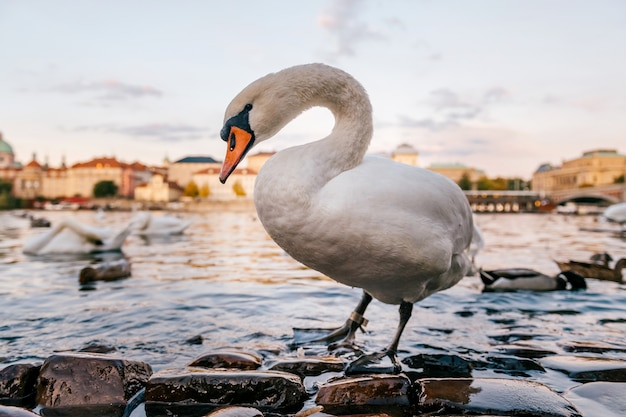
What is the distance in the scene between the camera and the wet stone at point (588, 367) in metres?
2.80

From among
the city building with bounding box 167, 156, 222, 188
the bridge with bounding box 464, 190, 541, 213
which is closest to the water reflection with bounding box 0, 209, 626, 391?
the bridge with bounding box 464, 190, 541, 213

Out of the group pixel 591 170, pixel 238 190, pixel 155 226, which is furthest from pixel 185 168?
pixel 155 226

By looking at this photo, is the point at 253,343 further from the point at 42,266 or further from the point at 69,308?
the point at 42,266

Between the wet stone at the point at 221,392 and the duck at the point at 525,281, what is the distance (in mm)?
4018

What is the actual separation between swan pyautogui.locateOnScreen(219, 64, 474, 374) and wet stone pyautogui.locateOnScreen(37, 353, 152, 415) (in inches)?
41.1

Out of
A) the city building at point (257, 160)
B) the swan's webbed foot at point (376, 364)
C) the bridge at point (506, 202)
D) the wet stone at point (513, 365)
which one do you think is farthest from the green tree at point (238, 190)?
the wet stone at point (513, 365)

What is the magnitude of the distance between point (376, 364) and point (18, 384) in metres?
1.95

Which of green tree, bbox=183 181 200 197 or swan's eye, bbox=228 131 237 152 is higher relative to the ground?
green tree, bbox=183 181 200 197

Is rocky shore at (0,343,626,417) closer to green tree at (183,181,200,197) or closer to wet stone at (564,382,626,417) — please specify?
wet stone at (564,382,626,417)

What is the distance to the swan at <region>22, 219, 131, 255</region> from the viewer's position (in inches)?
388

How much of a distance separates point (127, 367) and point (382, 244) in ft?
4.83

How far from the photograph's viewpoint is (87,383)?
2506 mm

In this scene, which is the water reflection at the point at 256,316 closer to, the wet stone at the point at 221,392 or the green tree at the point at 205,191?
the wet stone at the point at 221,392

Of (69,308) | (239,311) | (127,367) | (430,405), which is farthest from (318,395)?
(69,308)
